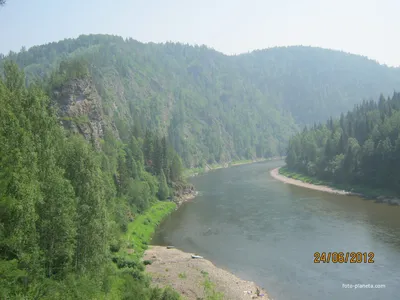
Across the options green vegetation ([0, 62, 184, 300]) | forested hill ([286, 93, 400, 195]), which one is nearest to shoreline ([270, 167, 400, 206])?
forested hill ([286, 93, 400, 195])

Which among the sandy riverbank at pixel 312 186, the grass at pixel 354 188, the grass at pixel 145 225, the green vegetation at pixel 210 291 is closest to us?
the green vegetation at pixel 210 291

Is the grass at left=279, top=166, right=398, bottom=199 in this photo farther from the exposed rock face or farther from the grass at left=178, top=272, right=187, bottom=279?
the exposed rock face

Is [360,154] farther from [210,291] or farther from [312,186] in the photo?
[210,291]

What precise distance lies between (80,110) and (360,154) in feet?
270

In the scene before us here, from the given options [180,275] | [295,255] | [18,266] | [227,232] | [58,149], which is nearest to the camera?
[18,266]

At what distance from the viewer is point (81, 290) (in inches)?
1060

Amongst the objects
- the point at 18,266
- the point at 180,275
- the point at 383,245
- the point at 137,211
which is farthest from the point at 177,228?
the point at 18,266

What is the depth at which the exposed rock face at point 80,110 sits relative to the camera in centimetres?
8150

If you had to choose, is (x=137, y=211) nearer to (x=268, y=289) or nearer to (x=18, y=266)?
(x=268, y=289)

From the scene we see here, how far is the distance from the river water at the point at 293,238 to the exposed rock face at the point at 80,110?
95.2 feet

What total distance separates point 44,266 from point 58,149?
1126 cm

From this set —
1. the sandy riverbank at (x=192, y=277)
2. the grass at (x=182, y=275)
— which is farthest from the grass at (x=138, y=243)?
the grass at (x=182, y=275)

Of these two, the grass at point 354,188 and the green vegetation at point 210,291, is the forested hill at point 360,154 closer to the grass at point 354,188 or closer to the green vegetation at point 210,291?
the grass at point 354,188

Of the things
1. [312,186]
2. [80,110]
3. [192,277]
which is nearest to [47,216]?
[192,277]
